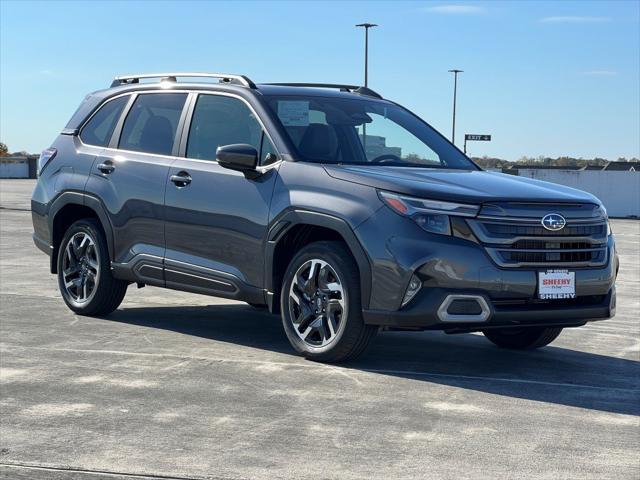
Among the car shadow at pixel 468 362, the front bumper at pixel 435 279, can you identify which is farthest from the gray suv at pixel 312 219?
the car shadow at pixel 468 362

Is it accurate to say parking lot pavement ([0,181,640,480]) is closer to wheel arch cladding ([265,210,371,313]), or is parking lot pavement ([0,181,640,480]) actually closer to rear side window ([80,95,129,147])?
wheel arch cladding ([265,210,371,313])

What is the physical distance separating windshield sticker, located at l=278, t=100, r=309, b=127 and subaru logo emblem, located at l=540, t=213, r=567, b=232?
6.47 feet

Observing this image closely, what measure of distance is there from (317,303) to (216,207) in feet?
3.73

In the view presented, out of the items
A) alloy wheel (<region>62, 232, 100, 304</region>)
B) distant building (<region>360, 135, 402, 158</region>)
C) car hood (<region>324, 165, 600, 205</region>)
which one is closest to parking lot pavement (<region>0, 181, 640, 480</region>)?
alloy wheel (<region>62, 232, 100, 304</region>)

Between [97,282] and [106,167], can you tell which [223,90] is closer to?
[106,167]

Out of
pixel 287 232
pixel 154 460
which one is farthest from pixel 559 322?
pixel 154 460

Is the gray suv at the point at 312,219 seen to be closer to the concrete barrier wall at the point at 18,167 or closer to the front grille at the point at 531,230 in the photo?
the front grille at the point at 531,230

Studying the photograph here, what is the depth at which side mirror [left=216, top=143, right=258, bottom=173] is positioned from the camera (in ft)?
25.8

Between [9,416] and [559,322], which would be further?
[559,322]

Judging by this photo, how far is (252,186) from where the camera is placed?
798 centimetres

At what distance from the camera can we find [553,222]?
7207mm

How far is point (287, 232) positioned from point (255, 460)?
2786mm

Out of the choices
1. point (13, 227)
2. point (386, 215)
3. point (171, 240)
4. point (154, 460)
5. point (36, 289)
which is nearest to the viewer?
point (154, 460)

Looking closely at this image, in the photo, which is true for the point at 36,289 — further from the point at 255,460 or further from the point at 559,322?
the point at 255,460
